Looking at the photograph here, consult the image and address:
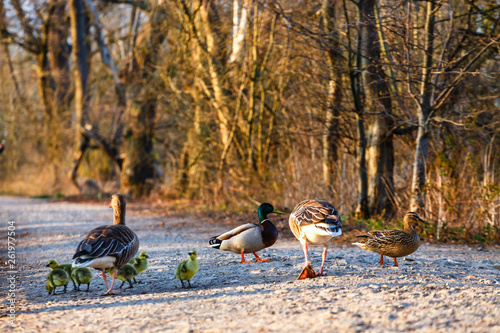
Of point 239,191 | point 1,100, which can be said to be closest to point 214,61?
point 239,191

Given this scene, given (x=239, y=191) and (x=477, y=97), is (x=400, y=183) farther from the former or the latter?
(x=239, y=191)

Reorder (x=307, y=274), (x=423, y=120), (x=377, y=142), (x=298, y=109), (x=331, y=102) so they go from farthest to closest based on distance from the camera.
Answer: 1. (x=298, y=109)
2. (x=331, y=102)
3. (x=377, y=142)
4. (x=423, y=120)
5. (x=307, y=274)

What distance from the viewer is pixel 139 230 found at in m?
13.7

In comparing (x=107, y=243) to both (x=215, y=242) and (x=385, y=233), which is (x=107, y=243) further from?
(x=385, y=233)

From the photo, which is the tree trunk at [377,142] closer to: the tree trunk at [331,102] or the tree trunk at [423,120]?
the tree trunk at [331,102]

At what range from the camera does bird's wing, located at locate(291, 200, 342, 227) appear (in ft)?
22.6

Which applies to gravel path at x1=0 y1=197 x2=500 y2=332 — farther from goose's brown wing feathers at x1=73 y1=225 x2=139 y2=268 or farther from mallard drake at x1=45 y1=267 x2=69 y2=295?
goose's brown wing feathers at x1=73 y1=225 x2=139 y2=268

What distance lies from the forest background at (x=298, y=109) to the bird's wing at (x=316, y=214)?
13.3 feet

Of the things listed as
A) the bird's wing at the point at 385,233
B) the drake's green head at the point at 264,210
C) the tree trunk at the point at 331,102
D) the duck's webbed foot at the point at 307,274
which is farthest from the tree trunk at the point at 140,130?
the duck's webbed foot at the point at 307,274

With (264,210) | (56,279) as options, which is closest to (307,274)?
(264,210)

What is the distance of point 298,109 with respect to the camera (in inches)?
604

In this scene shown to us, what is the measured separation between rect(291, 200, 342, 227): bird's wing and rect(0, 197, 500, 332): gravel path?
2.51 ft

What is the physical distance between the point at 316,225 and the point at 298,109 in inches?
346

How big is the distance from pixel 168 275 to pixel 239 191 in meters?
8.94
